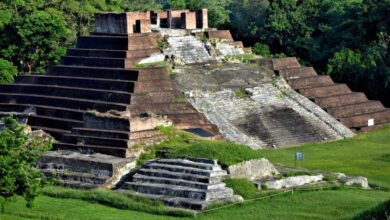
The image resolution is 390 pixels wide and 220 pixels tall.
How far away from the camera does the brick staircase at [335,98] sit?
39656 millimetres

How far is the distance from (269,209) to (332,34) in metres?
27.5

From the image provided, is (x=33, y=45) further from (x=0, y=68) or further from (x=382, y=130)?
(x=382, y=130)

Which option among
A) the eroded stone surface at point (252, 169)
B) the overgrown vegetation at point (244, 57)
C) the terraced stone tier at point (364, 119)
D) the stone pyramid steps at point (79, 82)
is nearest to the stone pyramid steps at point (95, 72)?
the stone pyramid steps at point (79, 82)

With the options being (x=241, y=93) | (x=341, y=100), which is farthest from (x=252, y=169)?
(x=341, y=100)

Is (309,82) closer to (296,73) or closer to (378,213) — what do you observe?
(296,73)

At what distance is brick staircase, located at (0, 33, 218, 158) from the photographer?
31375 millimetres

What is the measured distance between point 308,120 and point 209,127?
17.1 ft

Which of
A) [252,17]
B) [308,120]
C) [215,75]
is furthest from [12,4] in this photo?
[308,120]

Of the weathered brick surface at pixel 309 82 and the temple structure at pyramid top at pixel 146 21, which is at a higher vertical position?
the temple structure at pyramid top at pixel 146 21

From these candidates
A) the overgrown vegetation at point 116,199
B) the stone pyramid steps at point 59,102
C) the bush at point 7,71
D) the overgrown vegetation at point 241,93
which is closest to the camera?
the overgrown vegetation at point 116,199

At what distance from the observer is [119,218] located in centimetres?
2398

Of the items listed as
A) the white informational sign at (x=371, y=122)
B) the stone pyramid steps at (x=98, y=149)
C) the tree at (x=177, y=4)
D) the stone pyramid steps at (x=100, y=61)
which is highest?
the tree at (x=177, y=4)

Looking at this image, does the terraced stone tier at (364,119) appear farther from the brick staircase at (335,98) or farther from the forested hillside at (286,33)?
the forested hillside at (286,33)

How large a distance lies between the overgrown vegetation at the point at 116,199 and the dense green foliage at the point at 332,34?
2027cm
